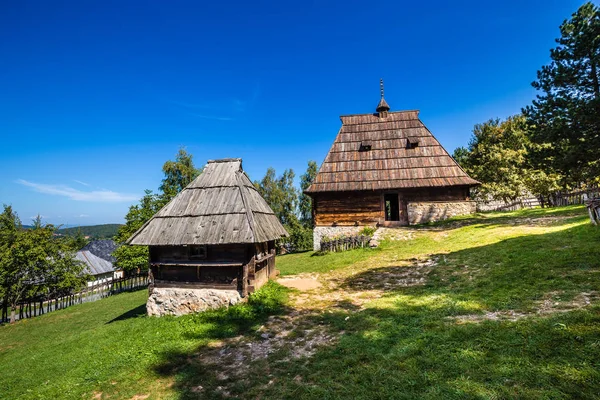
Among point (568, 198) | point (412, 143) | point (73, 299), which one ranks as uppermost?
point (412, 143)

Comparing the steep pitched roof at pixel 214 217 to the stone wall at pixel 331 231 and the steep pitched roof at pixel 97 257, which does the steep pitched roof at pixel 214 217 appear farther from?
the steep pitched roof at pixel 97 257

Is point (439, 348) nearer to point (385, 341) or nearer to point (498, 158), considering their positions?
point (385, 341)

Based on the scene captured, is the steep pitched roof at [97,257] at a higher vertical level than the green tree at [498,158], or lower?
lower

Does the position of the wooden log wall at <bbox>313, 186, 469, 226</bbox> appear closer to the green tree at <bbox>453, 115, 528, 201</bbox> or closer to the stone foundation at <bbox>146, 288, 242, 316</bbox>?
the green tree at <bbox>453, 115, 528, 201</bbox>

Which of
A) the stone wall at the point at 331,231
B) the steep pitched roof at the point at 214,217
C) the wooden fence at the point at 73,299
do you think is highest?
the steep pitched roof at the point at 214,217

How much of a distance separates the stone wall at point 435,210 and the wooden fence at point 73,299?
87.0 ft

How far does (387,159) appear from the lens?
851 inches

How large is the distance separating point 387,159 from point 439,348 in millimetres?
18195

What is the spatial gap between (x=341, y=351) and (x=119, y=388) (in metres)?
4.65

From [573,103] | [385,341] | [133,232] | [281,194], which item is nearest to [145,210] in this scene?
[133,232]

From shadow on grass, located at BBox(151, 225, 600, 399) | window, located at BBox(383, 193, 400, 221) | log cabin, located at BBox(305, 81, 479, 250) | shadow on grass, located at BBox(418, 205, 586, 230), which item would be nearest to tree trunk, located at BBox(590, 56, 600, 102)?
shadow on grass, located at BBox(418, 205, 586, 230)

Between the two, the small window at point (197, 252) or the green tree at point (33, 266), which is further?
the green tree at point (33, 266)

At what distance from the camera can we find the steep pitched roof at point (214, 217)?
9.77m

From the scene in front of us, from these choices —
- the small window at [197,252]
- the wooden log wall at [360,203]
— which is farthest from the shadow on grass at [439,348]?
the wooden log wall at [360,203]
